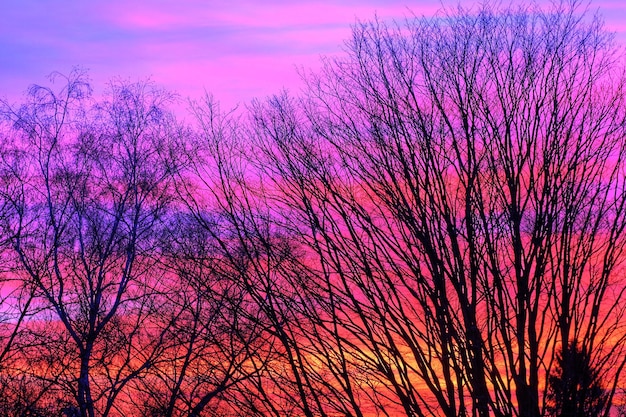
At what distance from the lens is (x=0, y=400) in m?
13.7

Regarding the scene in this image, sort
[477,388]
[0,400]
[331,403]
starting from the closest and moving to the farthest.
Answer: [477,388]
[331,403]
[0,400]

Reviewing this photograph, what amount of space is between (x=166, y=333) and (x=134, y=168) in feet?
11.3

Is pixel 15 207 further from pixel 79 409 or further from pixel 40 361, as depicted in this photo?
pixel 79 409

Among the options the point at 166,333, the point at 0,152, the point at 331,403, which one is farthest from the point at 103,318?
the point at 331,403

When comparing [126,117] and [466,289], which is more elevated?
[126,117]

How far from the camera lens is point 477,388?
19.4 ft

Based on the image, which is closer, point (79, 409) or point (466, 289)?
point (466, 289)

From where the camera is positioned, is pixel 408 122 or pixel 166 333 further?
pixel 166 333

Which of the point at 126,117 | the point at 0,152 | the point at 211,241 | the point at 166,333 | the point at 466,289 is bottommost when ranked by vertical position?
the point at 466,289

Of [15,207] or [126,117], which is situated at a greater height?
[126,117]

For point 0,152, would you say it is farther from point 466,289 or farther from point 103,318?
point 466,289

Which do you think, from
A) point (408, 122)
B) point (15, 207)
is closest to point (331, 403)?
point (408, 122)

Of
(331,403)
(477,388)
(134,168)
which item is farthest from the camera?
(134,168)

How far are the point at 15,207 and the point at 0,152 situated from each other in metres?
1.21
